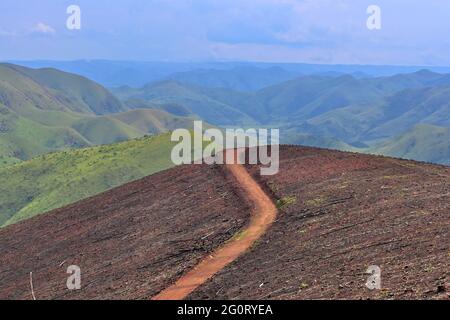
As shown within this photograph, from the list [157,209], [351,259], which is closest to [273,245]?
[351,259]

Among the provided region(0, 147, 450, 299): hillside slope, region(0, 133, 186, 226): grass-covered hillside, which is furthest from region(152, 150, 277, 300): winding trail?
Result: region(0, 133, 186, 226): grass-covered hillside

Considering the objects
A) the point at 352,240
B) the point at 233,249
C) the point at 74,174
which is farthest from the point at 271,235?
the point at 74,174

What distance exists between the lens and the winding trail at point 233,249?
31.2 meters

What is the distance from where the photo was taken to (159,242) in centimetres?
4250

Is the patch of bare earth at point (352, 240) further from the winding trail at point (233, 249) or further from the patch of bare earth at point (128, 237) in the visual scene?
the patch of bare earth at point (128, 237)

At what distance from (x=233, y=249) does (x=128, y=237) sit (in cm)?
1299

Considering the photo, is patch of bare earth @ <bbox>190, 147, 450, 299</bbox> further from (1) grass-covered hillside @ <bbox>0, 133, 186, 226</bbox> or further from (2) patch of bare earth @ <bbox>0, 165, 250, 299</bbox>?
(1) grass-covered hillside @ <bbox>0, 133, 186, 226</bbox>

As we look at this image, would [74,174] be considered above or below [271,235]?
below

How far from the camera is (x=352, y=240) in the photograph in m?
32.5

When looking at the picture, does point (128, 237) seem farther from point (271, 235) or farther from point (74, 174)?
point (74, 174)

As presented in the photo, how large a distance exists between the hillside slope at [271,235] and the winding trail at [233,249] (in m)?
0.69

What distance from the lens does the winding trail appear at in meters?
31.2

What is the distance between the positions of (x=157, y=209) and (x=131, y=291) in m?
19.4
